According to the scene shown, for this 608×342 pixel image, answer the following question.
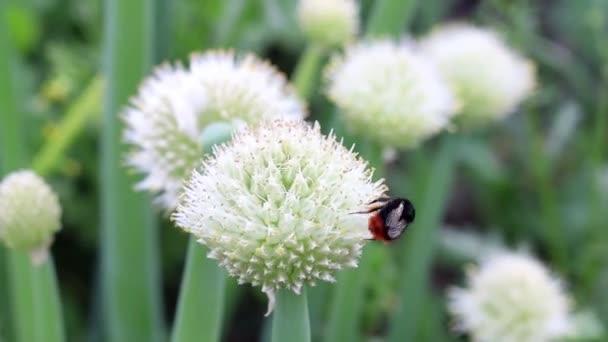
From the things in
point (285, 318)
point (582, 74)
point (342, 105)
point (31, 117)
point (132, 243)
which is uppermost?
point (582, 74)

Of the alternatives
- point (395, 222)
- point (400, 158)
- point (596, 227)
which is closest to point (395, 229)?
point (395, 222)

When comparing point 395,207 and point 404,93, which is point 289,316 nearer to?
point 395,207

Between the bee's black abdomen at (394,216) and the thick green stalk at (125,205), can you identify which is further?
the thick green stalk at (125,205)

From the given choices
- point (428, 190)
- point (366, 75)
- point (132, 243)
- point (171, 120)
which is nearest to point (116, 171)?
point (132, 243)

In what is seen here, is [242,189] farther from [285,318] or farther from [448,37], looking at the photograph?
[448,37]

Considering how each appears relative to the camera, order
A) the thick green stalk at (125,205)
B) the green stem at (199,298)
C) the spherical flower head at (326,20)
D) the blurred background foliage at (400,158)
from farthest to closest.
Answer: the blurred background foliage at (400,158), the spherical flower head at (326,20), the thick green stalk at (125,205), the green stem at (199,298)

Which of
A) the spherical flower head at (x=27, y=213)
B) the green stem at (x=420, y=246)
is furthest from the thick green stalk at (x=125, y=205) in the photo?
the green stem at (x=420, y=246)

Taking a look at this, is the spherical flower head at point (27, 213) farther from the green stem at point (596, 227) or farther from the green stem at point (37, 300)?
the green stem at point (596, 227)

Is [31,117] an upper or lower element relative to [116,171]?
upper
